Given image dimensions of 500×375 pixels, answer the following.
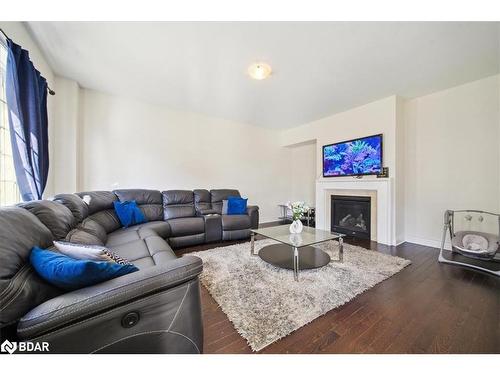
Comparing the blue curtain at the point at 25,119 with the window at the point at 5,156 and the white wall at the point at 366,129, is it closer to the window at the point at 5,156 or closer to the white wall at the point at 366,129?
the window at the point at 5,156

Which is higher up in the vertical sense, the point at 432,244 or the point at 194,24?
the point at 194,24

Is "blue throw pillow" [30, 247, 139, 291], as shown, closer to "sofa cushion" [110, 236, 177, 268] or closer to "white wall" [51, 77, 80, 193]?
"sofa cushion" [110, 236, 177, 268]

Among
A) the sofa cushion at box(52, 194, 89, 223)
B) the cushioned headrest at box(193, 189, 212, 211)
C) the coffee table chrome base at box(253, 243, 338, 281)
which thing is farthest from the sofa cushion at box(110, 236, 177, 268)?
the cushioned headrest at box(193, 189, 212, 211)

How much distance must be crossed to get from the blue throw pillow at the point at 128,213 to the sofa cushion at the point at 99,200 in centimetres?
9

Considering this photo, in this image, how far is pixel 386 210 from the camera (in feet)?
10.3

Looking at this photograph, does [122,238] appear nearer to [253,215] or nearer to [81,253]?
[81,253]

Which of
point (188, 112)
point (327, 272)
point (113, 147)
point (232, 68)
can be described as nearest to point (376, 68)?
point (232, 68)

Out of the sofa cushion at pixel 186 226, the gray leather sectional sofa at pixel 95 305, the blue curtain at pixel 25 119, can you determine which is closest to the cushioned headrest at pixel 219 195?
the sofa cushion at pixel 186 226

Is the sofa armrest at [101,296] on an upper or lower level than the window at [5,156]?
lower

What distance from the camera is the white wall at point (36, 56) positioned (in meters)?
1.79

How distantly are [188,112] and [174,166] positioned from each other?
3.80 ft

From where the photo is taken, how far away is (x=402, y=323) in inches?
53.1
